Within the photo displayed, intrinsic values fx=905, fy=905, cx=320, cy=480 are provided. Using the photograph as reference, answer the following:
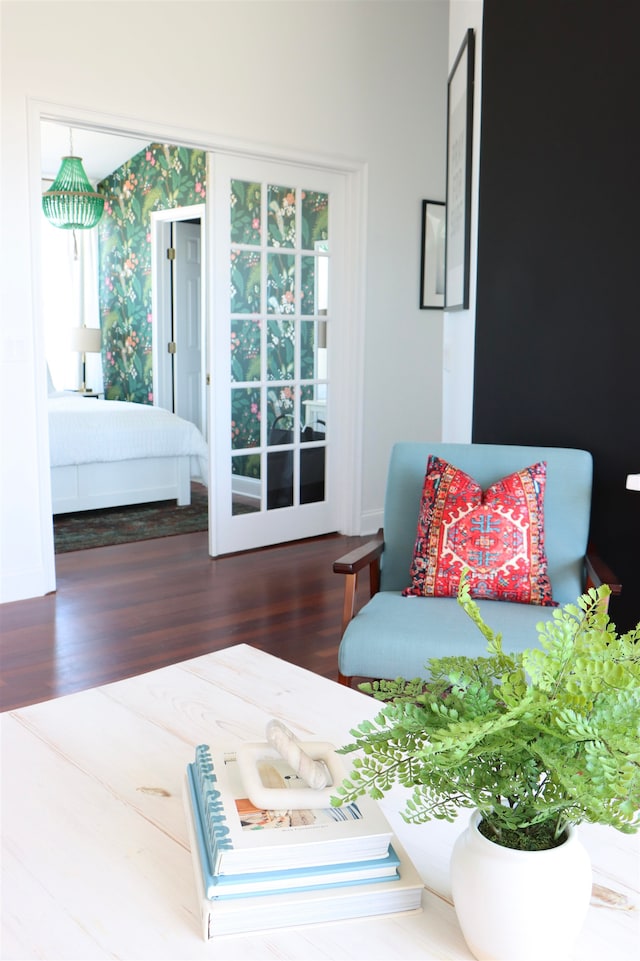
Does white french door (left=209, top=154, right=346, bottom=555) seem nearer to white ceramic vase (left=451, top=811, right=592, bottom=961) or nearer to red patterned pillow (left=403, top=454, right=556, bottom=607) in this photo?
red patterned pillow (left=403, top=454, right=556, bottom=607)

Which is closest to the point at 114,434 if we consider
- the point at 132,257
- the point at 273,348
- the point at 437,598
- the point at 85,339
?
the point at 273,348

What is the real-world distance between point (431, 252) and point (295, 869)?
16.3ft

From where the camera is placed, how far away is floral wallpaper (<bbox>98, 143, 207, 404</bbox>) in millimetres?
7293

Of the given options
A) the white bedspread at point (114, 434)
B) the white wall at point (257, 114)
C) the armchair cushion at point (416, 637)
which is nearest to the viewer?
the armchair cushion at point (416, 637)

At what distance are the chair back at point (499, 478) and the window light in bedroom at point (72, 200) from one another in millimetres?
4996

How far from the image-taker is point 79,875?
1046 mm

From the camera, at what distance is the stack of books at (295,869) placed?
954mm

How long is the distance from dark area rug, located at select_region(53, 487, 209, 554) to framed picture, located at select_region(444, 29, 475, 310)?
2348 millimetres

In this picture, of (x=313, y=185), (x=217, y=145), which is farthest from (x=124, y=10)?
(x=313, y=185)

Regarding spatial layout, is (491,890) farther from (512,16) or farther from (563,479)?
(512,16)

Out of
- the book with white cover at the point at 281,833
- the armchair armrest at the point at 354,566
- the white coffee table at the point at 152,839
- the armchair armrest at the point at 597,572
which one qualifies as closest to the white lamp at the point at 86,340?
the armchair armrest at the point at 354,566

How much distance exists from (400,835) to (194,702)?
0.50 metres

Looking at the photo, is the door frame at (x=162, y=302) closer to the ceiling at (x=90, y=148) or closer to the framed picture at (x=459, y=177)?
the ceiling at (x=90, y=148)

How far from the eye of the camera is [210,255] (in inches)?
183
